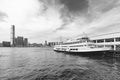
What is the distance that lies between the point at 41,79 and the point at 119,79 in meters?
11.1

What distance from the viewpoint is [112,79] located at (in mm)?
9523

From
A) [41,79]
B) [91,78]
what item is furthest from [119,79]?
[41,79]

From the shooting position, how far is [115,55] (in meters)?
27.2

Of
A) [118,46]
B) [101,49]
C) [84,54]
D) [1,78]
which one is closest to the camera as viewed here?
[1,78]

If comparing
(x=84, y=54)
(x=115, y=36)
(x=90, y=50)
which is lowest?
(x=84, y=54)

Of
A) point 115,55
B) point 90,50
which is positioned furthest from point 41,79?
point 115,55

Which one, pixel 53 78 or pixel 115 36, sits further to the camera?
pixel 115 36

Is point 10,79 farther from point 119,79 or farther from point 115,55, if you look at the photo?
point 115,55

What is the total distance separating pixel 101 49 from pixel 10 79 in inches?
1159

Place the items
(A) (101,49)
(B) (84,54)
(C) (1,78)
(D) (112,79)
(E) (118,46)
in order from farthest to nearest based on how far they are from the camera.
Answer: (E) (118,46), (B) (84,54), (A) (101,49), (C) (1,78), (D) (112,79)

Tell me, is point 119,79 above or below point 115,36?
below

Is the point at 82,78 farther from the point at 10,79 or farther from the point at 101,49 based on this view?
the point at 101,49

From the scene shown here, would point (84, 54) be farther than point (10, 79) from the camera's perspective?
Yes

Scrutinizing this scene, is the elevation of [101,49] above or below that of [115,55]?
above
